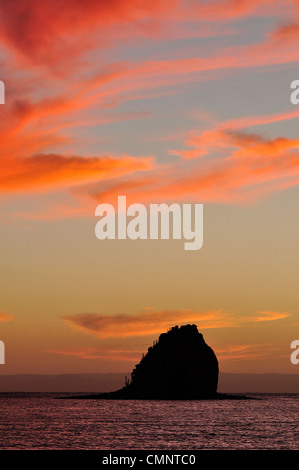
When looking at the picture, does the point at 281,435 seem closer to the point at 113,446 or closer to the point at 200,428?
the point at 200,428

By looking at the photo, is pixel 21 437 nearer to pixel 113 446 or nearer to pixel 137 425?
pixel 113 446

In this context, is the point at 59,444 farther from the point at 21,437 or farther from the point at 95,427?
the point at 95,427

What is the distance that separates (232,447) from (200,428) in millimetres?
30060

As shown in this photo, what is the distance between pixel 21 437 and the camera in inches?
3627
